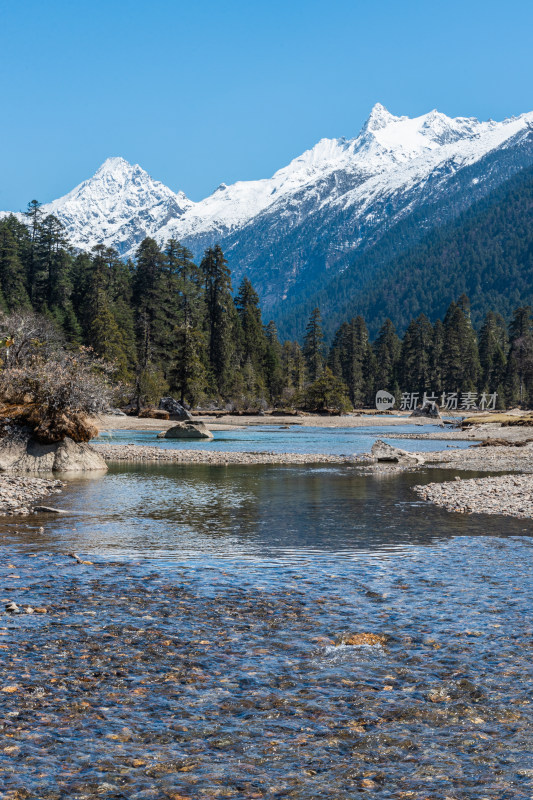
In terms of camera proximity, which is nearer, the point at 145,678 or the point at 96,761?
the point at 96,761

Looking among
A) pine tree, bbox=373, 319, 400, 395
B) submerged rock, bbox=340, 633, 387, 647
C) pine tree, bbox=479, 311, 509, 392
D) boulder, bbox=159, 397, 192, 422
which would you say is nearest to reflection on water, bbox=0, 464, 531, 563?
submerged rock, bbox=340, 633, 387, 647

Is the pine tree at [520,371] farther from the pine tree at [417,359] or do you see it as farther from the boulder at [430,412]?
the boulder at [430,412]

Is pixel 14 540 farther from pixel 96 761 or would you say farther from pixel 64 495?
pixel 96 761

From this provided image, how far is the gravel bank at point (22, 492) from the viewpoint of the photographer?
20.7 meters

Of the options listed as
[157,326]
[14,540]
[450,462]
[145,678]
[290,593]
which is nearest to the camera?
[145,678]

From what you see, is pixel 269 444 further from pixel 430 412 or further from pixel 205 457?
pixel 430 412

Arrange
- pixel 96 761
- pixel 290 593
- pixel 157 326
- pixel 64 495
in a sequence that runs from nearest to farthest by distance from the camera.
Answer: pixel 96 761 → pixel 290 593 → pixel 64 495 → pixel 157 326

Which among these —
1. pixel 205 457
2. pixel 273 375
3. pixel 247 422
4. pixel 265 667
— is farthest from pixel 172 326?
pixel 265 667

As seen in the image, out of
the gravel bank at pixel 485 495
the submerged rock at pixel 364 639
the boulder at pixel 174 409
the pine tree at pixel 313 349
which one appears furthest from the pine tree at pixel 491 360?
the submerged rock at pixel 364 639

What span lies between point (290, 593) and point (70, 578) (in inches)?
156

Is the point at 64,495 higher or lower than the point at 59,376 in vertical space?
lower

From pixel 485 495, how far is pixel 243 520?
8.86 metres

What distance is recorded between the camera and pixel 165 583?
12844 millimetres

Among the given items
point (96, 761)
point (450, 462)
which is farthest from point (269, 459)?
point (96, 761)
